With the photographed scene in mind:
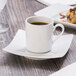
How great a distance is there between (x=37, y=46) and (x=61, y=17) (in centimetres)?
45

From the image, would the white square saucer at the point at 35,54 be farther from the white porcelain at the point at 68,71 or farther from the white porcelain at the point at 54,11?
the white porcelain at the point at 54,11

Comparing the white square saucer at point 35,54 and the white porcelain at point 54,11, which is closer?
the white square saucer at point 35,54

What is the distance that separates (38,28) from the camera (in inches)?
39.7

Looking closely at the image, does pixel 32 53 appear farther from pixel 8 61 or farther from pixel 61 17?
pixel 61 17

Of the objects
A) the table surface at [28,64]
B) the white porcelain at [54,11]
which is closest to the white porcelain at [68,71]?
the table surface at [28,64]

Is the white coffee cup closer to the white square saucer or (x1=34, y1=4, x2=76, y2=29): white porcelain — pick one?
the white square saucer

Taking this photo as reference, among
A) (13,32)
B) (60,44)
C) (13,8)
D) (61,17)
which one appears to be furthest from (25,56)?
(13,8)

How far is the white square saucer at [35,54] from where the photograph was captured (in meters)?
1.01

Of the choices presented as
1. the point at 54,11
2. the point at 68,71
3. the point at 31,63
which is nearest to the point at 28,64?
the point at 31,63

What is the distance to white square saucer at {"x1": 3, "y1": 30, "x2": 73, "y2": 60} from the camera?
3.30ft

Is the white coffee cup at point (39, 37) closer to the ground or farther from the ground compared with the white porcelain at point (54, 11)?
farther from the ground

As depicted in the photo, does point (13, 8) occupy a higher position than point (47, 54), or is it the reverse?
point (47, 54)

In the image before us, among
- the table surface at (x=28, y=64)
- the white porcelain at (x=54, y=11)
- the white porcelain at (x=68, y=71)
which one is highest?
the white porcelain at (x=68, y=71)

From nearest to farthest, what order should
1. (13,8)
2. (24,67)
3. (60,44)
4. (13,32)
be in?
(24,67)
(60,44)
(13,32)
(13,8)
